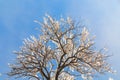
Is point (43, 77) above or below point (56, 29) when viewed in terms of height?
below

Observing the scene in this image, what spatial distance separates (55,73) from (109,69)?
6391 mm

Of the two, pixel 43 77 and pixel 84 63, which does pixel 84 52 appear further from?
pixel 43 77

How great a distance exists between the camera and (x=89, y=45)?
67.9m

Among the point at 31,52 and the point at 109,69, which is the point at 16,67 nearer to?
the point at 31,52

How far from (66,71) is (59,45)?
10.1 feet

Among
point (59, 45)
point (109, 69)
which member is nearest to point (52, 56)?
point (59, 45)

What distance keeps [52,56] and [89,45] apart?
14.6 feet

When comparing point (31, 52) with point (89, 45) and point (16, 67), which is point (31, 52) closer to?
point (16, 67)

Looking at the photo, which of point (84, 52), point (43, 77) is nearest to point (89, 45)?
point (84, 52)

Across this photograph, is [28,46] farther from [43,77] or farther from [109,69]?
[109,69]

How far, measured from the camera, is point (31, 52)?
6788 cm

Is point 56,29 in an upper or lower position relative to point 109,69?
upper

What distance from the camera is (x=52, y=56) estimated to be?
2662 inches

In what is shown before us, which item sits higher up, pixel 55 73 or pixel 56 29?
pixel 56 29
